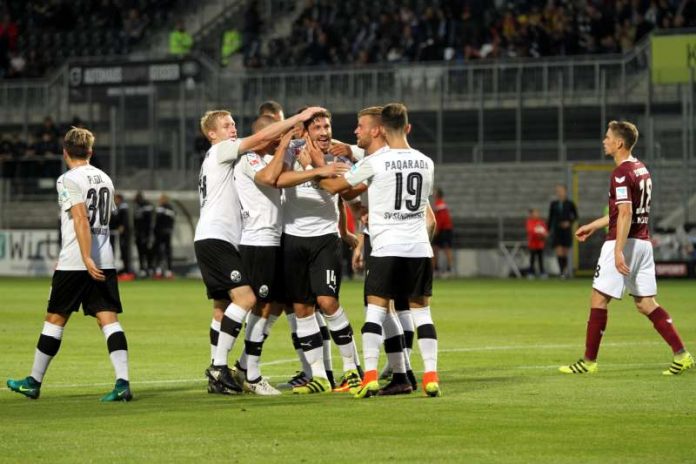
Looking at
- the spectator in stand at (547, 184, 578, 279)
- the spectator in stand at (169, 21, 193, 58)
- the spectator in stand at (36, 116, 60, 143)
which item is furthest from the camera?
the spectator in stand at (169, 21, 193, 58)

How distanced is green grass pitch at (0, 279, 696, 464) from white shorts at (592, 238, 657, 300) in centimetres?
73

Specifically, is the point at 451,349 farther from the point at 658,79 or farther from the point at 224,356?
the point at 658,79

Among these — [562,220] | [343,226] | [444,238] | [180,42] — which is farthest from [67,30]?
[343,226]

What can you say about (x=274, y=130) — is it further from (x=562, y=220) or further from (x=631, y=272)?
(x=562, y=220)

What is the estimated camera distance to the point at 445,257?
36781 mm

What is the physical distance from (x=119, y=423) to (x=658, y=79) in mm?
26566

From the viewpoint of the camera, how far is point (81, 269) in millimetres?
11086

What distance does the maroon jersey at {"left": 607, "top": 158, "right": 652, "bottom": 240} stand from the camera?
1280cm

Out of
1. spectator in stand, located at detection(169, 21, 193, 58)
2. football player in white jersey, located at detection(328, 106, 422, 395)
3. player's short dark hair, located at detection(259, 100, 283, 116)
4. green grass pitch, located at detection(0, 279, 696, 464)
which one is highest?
spectator in stand, located at detection(169, 21, 193, 58)

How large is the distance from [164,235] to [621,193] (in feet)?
77.7

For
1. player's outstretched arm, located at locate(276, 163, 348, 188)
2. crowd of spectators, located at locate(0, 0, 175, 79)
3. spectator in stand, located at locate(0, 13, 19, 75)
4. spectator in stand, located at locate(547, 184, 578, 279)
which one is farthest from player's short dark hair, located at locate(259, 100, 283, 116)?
spectator in stand, located at locate(0, 13, 19, 75)

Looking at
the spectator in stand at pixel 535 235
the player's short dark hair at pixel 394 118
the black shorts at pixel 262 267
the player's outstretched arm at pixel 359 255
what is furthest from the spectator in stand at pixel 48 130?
the player's short dark hair at pixel 394 118

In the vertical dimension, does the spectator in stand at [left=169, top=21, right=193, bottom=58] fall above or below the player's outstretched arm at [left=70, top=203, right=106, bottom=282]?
above

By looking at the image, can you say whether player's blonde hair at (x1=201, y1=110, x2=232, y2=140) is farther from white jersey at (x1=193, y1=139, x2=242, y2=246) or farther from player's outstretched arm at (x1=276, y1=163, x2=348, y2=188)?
player's outstretched arm at (x1=276, y1=163, x2=348, y2=188)
